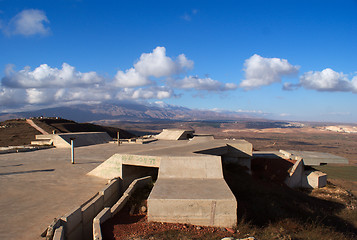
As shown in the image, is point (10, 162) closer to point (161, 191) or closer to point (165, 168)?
point (165, 168)

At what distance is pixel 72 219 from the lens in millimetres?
5727

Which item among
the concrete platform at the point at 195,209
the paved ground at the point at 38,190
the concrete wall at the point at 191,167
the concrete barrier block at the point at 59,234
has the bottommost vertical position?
the paved ground at the point at 38,190

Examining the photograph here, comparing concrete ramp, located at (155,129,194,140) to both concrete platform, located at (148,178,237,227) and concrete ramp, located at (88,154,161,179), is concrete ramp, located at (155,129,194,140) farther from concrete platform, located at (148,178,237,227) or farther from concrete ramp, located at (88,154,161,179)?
concrete platform, located at (148,178,237,227)

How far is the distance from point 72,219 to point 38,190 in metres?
3.88

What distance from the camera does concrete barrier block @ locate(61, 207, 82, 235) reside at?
5.52 metres

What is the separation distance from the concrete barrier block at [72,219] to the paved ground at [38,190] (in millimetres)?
640

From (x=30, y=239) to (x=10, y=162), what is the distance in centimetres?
1094

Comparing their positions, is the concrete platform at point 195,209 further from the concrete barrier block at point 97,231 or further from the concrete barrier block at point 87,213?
the concrete barrier block at point 87,213

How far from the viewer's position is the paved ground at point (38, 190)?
596 centimetres

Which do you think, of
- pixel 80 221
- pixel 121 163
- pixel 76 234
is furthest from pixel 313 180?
pixel 76 234

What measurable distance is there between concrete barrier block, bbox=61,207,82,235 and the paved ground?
0.64m

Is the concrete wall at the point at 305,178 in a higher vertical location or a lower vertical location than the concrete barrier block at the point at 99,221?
lower

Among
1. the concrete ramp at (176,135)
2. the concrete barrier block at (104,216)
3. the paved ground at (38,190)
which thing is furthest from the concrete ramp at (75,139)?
the concrete barrier block at (104,216)

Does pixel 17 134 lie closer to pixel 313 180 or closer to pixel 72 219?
pixel 72 219
